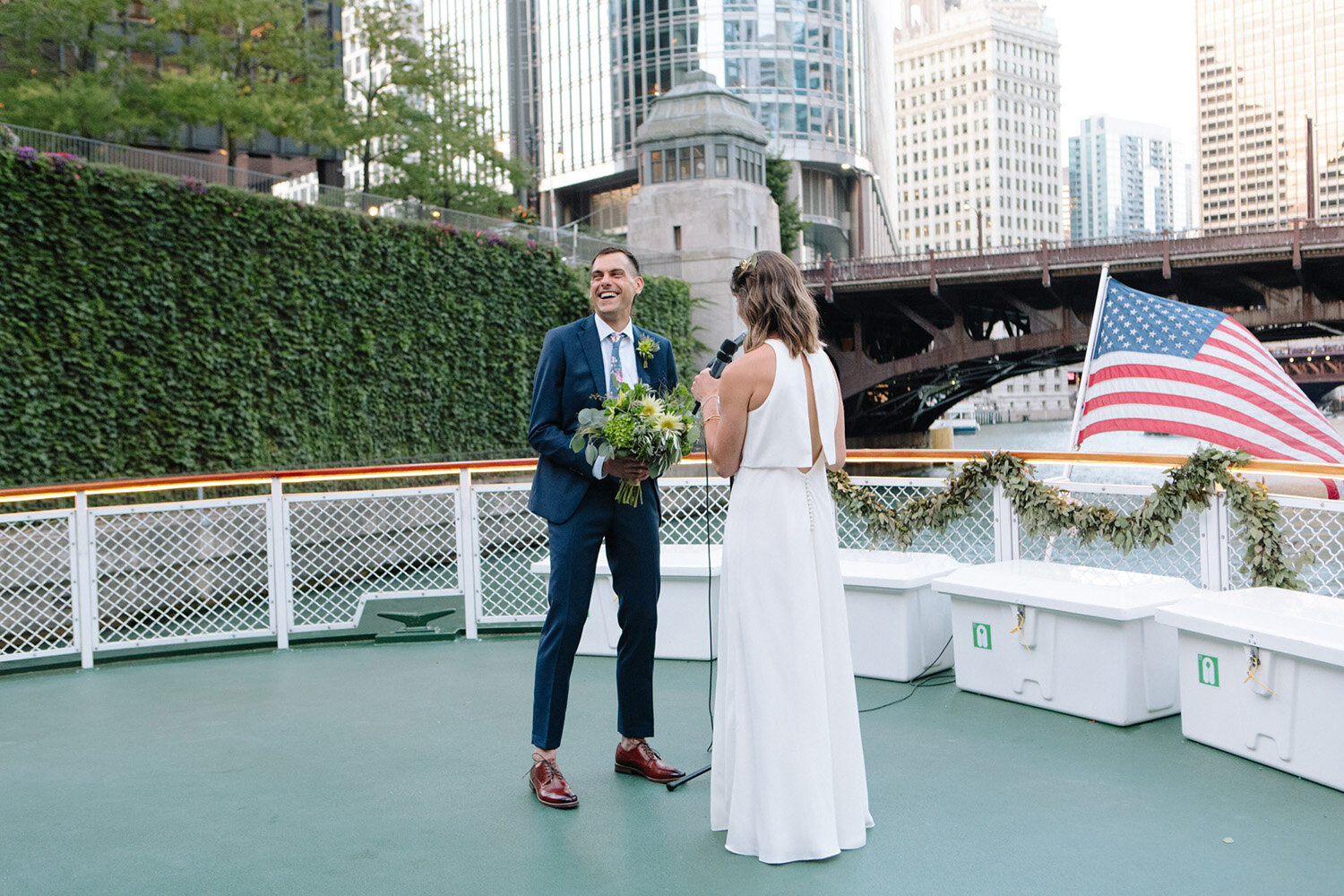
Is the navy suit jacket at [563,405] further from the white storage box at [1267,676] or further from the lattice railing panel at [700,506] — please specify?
the lattice railing panel at [700,506]

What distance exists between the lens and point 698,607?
6.32 m

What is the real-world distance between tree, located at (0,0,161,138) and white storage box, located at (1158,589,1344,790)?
20385mm

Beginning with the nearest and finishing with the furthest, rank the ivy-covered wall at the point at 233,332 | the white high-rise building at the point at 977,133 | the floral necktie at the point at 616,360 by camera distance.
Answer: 1. the floral necktie at the point at 616,360
2. the ivy-covered wall at the point at 233,332
3. the white high-rise building at the point at 977,133

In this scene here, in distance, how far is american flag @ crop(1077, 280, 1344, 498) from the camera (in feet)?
20.3

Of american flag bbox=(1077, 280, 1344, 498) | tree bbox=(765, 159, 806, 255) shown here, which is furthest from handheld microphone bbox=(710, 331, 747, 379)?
tree bbox=(765, 159, 806, 255)

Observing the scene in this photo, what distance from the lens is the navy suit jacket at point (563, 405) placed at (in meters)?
3.85

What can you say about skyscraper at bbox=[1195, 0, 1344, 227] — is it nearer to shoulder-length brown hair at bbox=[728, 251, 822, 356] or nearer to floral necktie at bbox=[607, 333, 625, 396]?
floral necktie at bbox=[607, 333, 625, 396]

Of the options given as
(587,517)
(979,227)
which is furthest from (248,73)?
(979,227)

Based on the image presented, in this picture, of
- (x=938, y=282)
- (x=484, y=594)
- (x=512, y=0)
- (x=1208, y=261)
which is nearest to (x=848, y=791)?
(x=484, y=594)

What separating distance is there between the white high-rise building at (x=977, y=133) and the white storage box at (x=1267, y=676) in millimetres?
138412

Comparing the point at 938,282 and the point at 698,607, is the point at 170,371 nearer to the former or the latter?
the point at 698,607

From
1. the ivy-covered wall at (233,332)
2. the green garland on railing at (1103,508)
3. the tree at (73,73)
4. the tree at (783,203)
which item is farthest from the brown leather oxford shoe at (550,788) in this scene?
the tree at (783,203)

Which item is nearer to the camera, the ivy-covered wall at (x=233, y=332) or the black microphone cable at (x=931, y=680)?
the black microphone cable at (x=931, y=680)

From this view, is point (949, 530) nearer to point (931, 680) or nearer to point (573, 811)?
point (931, 680)
